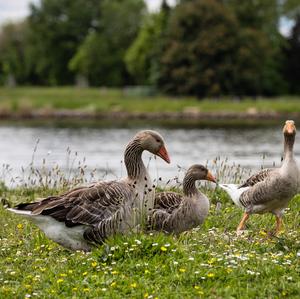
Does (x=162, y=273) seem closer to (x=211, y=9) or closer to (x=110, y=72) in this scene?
(x=211, y=9)

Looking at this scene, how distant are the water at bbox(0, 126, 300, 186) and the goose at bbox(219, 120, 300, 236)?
15793 mm

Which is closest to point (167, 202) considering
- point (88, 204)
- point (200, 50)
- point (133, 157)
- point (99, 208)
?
point (133, 157)

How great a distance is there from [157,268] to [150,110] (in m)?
76.1

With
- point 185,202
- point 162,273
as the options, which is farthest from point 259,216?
point 162,273

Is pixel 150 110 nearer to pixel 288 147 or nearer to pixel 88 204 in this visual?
pixel 288 147

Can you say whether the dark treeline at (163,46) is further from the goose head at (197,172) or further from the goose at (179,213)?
the goose at (179,213)

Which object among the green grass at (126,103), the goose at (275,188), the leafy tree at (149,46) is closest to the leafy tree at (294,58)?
the green grass at (126,103)

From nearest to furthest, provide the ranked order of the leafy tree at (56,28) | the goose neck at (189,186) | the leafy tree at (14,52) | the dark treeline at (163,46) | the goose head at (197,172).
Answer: the goose neck at (189,186) < the goose head at (197,172) < the dark treeline at (163,46) < the leafy tree at (56,28) < the leafy tree at (14,52)

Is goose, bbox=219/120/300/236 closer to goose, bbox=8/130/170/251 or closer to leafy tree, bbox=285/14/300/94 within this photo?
goose, bbox=8/130/170/251

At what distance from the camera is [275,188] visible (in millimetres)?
11977

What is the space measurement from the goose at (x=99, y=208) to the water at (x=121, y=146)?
1769cm

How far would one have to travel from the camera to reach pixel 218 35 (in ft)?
286

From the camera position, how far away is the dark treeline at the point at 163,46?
287 feet

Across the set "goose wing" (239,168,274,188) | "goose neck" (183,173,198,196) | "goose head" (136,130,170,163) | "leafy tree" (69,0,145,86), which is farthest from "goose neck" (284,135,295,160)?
"leafy tree" (69,0,145,86)
